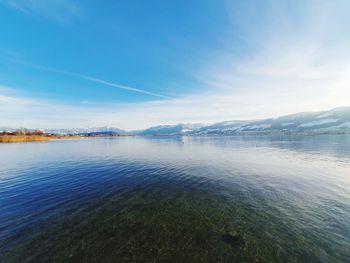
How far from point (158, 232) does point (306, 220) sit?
45.7ft

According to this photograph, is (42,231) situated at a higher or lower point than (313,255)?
higher

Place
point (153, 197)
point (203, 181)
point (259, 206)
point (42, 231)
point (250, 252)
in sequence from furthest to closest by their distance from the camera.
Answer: point (203, 181) → point (153, 197) → point (259, 206) → point (42, 231) → point (250, 252)

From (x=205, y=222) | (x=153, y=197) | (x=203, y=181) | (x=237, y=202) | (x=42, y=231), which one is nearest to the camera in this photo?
(x=42, y=231)

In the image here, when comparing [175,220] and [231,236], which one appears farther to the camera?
[175,220]

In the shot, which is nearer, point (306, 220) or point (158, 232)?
point (158, 232)

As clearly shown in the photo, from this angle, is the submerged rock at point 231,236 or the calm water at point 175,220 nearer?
the calm water at point 175,220

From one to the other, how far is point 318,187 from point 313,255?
16384 millimetres

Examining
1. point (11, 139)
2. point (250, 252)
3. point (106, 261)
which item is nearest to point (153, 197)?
point (106, 261)

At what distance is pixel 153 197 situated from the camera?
18.6 metres

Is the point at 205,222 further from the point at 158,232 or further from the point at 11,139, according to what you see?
the point at 11,139

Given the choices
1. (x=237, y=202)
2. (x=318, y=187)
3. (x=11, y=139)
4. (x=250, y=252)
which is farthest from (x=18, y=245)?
(x=11, y=139)

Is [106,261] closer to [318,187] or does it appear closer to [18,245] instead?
[18,245]

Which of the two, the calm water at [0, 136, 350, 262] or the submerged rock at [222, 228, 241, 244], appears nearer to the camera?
the calm water at [0, 136, 350, 262]

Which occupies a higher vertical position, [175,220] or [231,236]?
[175,220]
